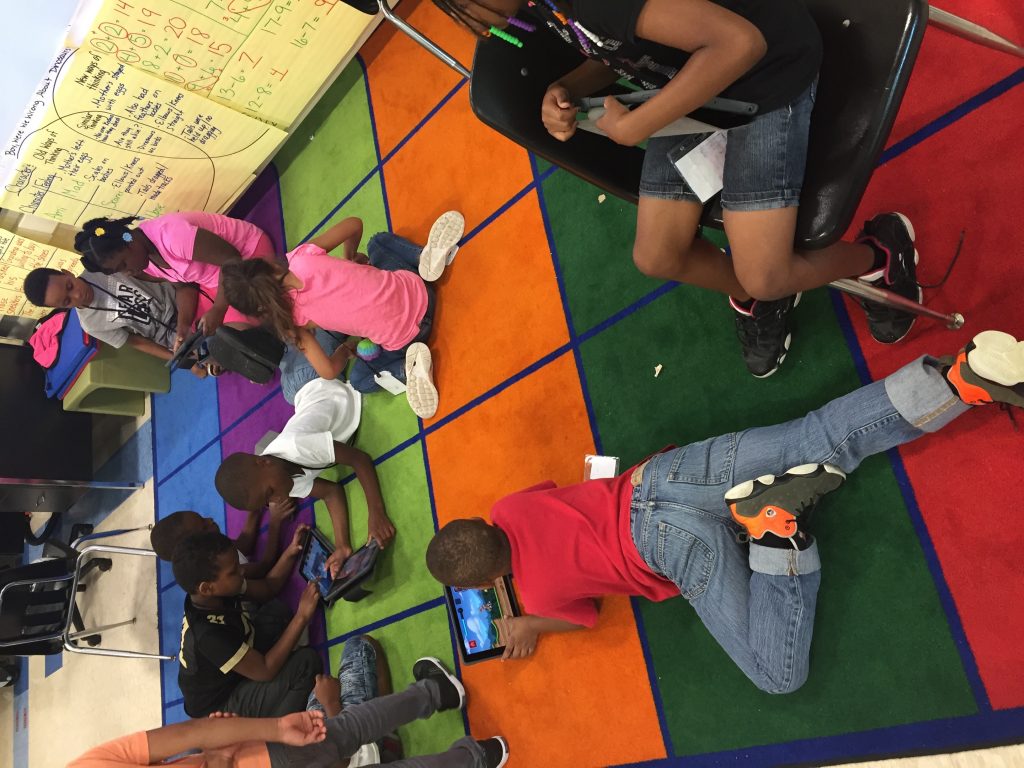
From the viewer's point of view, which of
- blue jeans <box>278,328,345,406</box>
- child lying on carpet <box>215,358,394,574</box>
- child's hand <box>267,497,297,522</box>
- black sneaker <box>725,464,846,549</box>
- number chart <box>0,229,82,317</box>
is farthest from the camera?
number chart <box>0,229,82,317</box>

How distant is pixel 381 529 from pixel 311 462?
0.38 m

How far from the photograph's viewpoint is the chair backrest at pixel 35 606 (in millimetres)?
3322

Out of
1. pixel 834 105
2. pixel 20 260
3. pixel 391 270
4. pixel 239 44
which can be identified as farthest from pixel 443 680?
pixel 20 260

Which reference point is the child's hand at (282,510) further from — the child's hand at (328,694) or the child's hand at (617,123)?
the child's hand at (617,123)

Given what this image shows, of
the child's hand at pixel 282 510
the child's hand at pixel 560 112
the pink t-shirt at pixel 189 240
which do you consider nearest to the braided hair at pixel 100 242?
the pink t-shirt at pixel 189 240

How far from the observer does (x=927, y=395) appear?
143cm

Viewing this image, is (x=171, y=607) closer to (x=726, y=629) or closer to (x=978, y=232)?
(x=726, y=629)

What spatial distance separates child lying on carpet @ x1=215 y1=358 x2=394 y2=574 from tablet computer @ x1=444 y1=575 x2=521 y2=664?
465mm

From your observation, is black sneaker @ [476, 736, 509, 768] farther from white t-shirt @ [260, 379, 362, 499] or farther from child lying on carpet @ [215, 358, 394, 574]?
white t-shirt @ [260, 379, 362, 499]

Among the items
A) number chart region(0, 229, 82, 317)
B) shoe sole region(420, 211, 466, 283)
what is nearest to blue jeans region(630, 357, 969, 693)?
shoe sole region(420, 211, 466, 283)

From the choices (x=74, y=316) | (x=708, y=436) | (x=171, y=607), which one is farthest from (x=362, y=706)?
(x=74, y=316)

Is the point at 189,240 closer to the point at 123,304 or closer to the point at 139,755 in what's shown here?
the point at 123,304

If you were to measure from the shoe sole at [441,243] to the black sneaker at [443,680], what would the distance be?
1431 mm

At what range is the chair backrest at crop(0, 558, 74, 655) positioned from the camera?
3.32 meters
